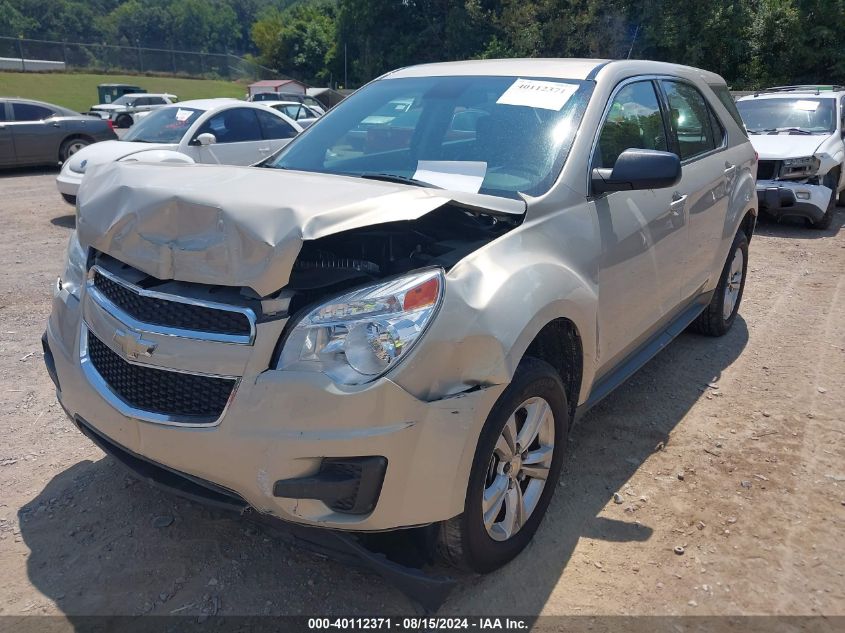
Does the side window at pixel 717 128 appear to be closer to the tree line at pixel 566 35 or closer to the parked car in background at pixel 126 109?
the tree line at pixel 566 35

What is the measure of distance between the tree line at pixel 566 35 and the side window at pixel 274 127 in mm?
5159

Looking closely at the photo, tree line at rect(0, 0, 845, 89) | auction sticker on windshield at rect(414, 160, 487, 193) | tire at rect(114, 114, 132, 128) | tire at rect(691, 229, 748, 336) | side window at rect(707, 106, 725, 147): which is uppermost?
tree line at rect(0, 0, 845, 89)

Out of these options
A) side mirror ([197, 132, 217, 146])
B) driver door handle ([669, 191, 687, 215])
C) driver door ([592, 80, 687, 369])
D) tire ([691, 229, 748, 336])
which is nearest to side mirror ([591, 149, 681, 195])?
driver door ([592, 80, 687, 369])

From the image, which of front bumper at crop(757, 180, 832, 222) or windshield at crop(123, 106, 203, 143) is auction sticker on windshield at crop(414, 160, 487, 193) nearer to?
front bumper at crop(757, 180, 832, 222)

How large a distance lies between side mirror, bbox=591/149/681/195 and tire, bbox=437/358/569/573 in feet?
3.03

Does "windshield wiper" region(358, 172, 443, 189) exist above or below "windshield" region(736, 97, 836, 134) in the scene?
below

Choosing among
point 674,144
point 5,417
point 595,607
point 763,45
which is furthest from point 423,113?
point 763,45

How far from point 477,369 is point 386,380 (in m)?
0.33

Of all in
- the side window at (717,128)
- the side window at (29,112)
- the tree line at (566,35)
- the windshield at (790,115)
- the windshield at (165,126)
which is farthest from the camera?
the tree line at (566,35)

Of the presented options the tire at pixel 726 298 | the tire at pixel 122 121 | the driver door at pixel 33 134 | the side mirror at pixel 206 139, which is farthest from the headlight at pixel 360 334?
the tire at pixel 122 121

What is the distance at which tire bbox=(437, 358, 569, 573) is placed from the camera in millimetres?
2271

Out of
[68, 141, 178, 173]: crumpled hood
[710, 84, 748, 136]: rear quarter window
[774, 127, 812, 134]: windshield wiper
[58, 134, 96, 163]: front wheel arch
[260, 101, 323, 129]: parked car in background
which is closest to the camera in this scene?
[710, 84, 748, 136]: rear quarter window

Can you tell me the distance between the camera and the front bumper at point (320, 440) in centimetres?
201

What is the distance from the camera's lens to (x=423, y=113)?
3.50 metres
